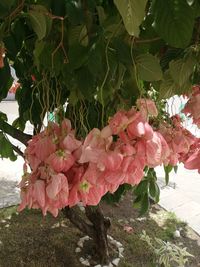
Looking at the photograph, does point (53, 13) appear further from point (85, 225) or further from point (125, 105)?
point (85, 225)

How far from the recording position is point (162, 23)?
1.32 ft

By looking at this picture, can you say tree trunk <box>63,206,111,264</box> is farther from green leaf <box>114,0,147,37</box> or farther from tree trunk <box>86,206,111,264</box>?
green leaf <box>114,0,147,37</box>

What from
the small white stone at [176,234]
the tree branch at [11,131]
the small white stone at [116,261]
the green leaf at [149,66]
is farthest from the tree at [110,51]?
the small white stone at [176,234]

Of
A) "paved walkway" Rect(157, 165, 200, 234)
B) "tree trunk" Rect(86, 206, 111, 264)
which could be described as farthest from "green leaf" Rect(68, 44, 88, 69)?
"paved walkway" Rect(157, 165, 200, 234)

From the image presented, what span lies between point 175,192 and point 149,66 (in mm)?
2370

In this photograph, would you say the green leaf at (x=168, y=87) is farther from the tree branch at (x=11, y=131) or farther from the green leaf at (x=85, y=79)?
the tree branch at (x=11, y=131)

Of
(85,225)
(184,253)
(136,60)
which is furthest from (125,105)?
(184,253)

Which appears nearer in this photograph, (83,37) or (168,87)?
(83,37)

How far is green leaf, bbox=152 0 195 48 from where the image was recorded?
0.39 m

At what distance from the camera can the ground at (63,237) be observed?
1.81 metres

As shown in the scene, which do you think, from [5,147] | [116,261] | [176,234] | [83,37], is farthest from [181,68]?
[176,234]

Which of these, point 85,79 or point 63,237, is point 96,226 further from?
point 85,79

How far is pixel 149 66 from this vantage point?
566 millimetres

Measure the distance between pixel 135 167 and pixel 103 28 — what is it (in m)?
0.21
